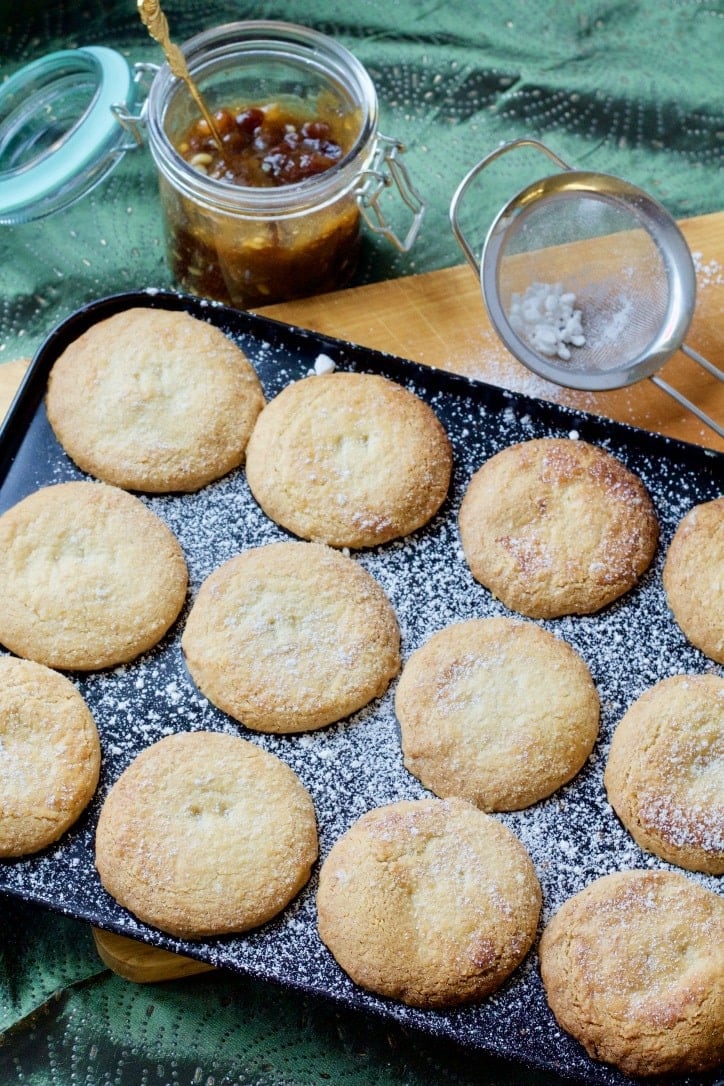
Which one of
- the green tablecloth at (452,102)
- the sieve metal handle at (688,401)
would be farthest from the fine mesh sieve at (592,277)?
the green tablecloth at (452,102)

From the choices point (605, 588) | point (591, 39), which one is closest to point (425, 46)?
point (591, 39)

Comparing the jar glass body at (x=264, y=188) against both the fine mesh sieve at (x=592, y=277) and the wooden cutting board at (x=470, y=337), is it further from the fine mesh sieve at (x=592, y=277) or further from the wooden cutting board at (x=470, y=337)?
the fine mesh sieve at (x=592, y=277)

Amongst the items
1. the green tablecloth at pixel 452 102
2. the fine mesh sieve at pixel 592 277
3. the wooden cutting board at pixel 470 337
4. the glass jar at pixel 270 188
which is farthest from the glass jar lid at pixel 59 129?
the fine mesh sieve at pixel 592 277

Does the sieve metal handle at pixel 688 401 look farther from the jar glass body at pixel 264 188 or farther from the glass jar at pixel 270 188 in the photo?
the jar glass body at pixel 264 188

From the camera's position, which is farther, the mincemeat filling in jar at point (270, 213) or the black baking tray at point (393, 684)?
the mincemeat filling in jar at point (270, 213)

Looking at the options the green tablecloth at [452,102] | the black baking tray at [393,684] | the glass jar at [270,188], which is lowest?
the black baking tray at [393,684]

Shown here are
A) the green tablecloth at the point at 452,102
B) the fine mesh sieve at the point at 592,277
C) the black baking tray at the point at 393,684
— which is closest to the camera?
the black baking tray at the point at 393,684

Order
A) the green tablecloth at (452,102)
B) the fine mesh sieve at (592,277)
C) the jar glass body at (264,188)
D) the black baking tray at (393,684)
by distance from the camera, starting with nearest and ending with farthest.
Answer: the black baking tray at (393,684)
the jar glass body at (264,188)
the fine mesh sieve at (592,277)
the green tablecloth at (452,102)

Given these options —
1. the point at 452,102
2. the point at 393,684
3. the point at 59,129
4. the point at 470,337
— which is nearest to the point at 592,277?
the point at 470,337

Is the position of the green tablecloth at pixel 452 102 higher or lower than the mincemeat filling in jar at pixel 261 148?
lower
